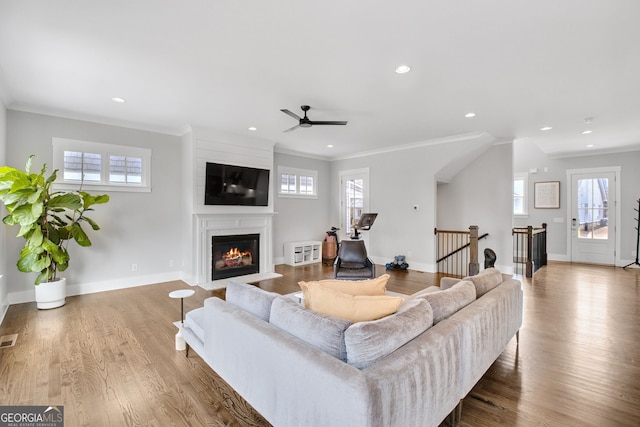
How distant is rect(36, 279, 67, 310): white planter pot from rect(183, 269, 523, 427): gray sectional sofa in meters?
3.17

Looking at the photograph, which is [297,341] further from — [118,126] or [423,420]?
[118,126]

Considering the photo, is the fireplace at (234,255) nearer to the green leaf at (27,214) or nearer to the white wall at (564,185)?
the green leaf at (27,214)

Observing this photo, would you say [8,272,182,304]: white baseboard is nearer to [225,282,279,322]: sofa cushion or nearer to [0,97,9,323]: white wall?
[0,97,9,323]: white wall

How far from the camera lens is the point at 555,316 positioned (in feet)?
12.3

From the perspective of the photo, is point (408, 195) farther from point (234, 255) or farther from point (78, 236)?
point (78, 236)

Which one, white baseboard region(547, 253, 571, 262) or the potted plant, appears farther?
white baseboard region(547, 253, 571, 262)

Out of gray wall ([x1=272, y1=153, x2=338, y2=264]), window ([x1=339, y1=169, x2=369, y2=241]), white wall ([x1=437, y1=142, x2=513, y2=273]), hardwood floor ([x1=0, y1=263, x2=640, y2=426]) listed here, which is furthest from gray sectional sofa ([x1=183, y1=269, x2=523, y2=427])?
window ([x1=339, y1=169, x2=369, y2=241])

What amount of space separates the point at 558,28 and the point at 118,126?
5.82 m

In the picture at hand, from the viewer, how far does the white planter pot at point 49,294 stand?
3.95 m

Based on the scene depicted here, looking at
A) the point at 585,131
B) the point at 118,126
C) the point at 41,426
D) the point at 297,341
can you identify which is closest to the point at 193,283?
the point at 118,126

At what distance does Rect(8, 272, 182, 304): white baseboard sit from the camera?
13.9 feet

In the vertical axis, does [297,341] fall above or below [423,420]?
above

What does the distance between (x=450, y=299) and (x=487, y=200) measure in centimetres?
506

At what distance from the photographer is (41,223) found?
3934 mm
